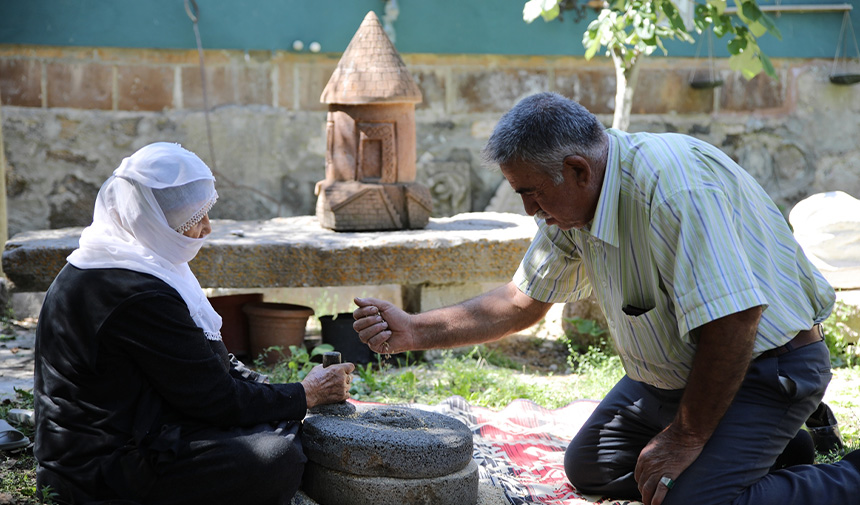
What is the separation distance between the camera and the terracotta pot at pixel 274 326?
5250 mm

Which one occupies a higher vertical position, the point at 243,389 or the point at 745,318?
the point at 745,318

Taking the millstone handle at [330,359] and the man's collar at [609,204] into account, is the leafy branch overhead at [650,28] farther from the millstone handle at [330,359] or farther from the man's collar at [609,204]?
the millstone handle at [330,359]

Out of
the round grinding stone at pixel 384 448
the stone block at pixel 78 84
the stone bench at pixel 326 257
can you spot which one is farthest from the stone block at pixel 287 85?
the round grinding stone at pixel 384 448

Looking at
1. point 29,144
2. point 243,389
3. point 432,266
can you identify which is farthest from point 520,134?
point 29,144

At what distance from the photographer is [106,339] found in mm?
2541

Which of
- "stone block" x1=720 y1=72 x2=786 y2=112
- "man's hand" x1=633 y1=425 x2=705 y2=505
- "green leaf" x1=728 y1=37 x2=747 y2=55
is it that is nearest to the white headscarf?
"man's hand" x1=633 y1=425 x2=705 y2=505

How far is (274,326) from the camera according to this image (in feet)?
17.3

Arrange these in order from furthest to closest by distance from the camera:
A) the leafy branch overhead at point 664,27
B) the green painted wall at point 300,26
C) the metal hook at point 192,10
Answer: the metal hook at point 192,10 < the green painted wall at point 300,26 < the leafy branch overhead at point 664,27

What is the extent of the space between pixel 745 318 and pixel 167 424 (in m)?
1.81

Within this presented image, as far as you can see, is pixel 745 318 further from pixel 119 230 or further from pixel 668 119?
pixel 668 119

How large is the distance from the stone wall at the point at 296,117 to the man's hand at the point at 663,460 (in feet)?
14.7

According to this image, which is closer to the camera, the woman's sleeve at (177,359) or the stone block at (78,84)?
the woman's sleeve at (177,359)

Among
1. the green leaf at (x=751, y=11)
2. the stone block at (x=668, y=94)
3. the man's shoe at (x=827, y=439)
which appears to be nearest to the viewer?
the man's shoe at (x=827, y=439)

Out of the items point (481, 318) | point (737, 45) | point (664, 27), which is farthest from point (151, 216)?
point (664, 27)
